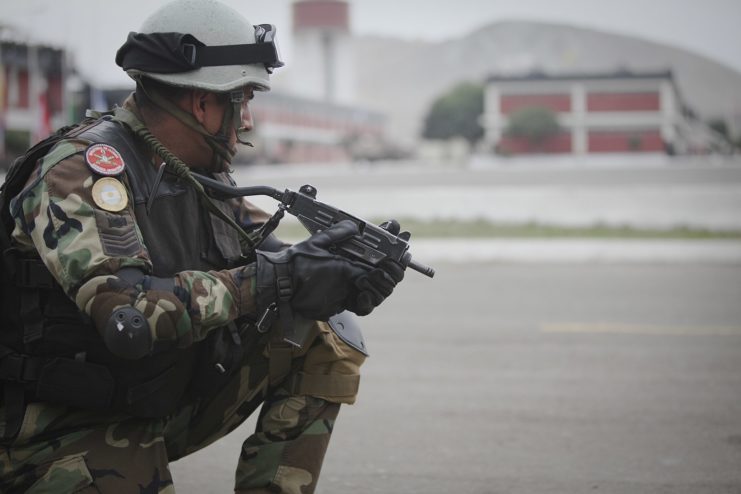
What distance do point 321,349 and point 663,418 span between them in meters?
2.53

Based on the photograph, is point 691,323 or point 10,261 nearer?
Answer: point 10,261

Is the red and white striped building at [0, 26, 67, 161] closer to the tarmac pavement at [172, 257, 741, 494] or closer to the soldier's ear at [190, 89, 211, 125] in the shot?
the tarmac pavement at [172, 257, 741, 494]

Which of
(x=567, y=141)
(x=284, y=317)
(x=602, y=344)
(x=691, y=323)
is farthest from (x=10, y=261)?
(x=567, y=141)

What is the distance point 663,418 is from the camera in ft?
15.6

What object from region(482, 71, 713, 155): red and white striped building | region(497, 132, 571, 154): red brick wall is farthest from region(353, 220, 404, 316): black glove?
region(497, 132, 571, 154): red brick wall

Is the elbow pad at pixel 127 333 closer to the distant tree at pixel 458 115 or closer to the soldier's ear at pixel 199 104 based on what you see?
the soldier's ear at pixel 199 104

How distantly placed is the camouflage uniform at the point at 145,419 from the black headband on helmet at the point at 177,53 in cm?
32

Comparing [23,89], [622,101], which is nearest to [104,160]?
[23,89]

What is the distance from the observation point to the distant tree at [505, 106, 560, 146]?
77.7 meters

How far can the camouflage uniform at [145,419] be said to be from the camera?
2.31 metres

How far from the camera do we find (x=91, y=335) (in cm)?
248

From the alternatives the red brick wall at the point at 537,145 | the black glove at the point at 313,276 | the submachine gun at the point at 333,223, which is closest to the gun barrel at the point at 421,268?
the submachine gun at the point at 333,223

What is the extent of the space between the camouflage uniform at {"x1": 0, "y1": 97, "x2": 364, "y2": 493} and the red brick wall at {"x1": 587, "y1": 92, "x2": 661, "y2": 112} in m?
80.2

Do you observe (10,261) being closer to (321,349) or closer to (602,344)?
(321,349)
